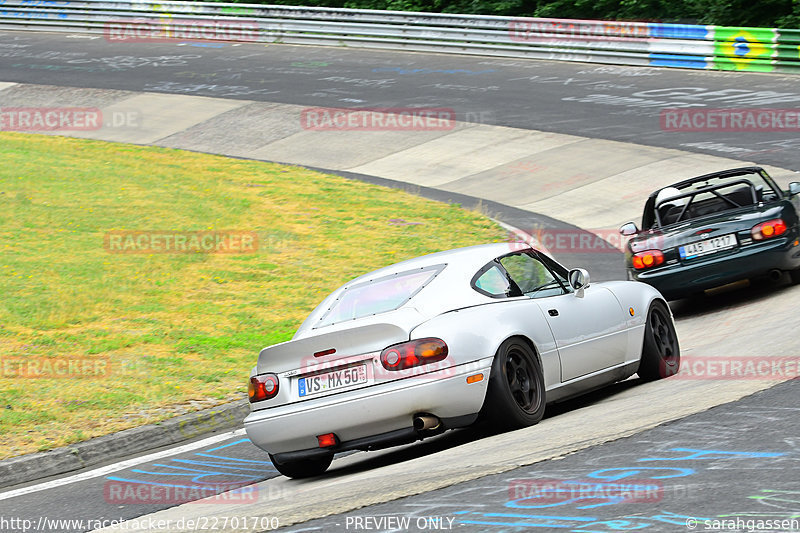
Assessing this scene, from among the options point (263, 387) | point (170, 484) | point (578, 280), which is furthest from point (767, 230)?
point (170, 484)

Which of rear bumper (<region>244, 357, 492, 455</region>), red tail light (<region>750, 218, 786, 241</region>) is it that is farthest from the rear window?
red tail light (<region>750, 218, 786, 241</region>)

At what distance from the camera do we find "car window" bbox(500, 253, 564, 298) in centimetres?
763

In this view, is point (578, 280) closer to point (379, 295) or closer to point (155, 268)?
point (379, 295)

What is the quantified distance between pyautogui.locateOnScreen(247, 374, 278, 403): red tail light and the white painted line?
1.39 metres

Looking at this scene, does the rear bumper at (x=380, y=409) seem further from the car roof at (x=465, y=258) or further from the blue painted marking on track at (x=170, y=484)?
the car roof at (x=465, y=258)

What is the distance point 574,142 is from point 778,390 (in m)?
15.0

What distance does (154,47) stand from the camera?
35.3 meters

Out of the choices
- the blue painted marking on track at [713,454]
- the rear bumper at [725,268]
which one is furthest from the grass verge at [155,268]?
the blue painted marking on track at [713,454]

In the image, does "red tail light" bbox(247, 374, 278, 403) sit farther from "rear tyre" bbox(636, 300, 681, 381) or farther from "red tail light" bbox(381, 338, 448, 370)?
"rear tyre" bbox(636, 300, 681, 381)

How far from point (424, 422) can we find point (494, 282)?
126 centimetres

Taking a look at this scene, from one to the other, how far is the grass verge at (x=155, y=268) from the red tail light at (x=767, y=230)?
494 centimetres

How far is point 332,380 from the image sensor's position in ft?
22.0

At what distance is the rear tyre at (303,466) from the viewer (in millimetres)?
7016

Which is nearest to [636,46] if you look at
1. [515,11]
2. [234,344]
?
[515,11]
